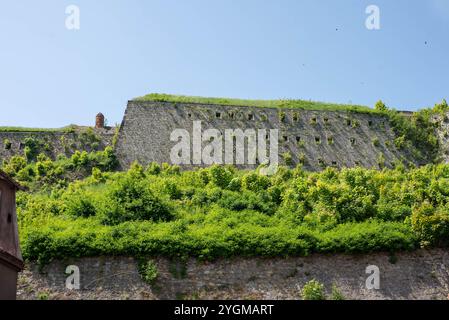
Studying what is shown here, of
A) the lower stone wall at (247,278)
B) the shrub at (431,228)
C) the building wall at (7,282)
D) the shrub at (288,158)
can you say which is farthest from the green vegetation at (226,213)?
the shrub at (288,158)

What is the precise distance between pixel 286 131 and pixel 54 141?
42.8 ft

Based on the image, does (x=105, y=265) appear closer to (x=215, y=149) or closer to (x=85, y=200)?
(x=85, y=200)

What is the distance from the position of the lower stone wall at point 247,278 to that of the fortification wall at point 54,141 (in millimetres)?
14841

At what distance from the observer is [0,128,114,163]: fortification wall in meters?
39.7

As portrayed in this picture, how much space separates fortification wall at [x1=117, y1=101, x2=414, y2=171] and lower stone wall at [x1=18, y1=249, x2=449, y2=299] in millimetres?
13271

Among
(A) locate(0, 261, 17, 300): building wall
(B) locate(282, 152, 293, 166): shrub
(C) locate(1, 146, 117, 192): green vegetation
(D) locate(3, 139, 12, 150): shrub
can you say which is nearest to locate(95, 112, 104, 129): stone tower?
(C) locate(1, 146, 117, 192): green vegetation

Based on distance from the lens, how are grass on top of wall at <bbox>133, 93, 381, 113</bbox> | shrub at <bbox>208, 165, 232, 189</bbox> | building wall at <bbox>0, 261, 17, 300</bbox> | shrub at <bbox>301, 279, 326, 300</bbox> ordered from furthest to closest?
grass on top of wall at <bbox>133, 93, 381, 113</bbox>
shrub at <bbox>208, 165, 232, 189</bbox>
shrub at <bbox>301, 279, 326, 300</bbox>
building wall at <bbox>0, 261, 17, 300</bbox>

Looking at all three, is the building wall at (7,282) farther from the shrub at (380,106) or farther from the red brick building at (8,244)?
the shrub at (380,106)

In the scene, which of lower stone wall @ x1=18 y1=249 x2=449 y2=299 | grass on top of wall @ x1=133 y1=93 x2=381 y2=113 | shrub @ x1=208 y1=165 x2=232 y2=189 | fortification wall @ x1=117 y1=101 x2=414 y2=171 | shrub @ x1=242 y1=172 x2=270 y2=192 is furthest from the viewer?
grass on top of wall @ x1=133 y1=93 x2=381 y2=113

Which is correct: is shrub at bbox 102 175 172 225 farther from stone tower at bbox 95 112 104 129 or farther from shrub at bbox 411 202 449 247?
stone tower at bbox 95 112 104 129

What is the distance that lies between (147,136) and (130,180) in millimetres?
9976

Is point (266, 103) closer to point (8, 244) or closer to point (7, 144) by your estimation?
point (7, 144)

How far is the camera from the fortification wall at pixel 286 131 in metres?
40.3

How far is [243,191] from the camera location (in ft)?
106
